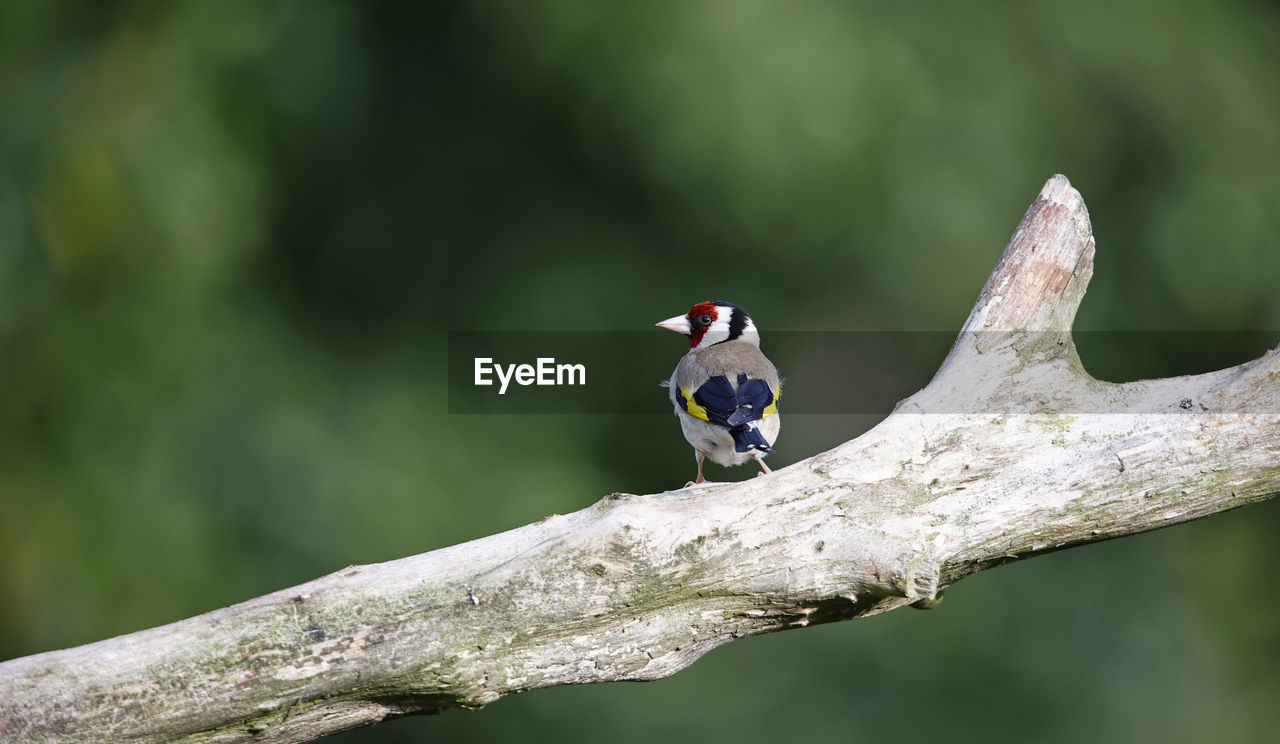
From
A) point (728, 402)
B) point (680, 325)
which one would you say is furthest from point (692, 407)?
point (680, 325)

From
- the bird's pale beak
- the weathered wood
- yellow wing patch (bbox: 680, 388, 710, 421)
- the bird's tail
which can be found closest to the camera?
the weathered wood

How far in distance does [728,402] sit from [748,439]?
0.12 m

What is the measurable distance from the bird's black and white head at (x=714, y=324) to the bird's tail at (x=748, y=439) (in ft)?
2.77

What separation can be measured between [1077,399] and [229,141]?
4411 mm

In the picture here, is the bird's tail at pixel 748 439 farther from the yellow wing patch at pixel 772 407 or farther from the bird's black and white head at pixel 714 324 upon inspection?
the bird's black and white head at pixel 714 324

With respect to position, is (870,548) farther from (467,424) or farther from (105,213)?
(105,213)

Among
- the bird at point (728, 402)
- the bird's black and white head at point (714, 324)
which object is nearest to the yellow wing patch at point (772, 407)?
the bird at point (728, 402)

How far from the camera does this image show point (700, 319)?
3865 millimetres

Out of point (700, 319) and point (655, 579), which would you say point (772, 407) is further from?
point (655, 579)

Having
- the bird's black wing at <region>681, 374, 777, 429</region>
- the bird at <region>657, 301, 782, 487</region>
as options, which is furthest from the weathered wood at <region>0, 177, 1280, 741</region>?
the bird's black wing at <region>681, 374, 777, 429</region>

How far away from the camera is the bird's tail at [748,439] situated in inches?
115

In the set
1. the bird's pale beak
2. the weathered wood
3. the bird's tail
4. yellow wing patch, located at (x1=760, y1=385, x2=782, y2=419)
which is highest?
the bird's pale beak

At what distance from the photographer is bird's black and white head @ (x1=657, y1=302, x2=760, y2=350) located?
3.81 metres

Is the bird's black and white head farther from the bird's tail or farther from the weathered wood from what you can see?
the weathered wood
